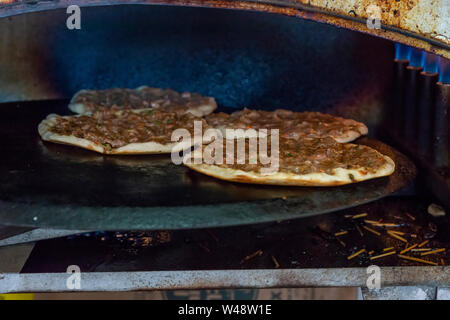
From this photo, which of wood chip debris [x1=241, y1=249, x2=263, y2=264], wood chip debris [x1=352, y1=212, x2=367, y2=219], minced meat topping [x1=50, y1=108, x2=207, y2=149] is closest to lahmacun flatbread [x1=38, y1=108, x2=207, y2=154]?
minced meat topping [x1=50, y1=108, x2=207, y2=149]

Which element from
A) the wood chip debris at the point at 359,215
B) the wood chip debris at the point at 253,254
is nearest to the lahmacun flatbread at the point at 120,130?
the wood chip debris at the point at 253,254

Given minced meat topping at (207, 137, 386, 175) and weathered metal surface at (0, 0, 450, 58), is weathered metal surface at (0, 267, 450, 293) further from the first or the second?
weathered metal surface at (0, 0, 450, 58)

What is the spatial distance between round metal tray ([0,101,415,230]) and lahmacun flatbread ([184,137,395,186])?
1.9 inches

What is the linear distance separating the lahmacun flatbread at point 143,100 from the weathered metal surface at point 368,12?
158cm

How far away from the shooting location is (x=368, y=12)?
3.26 meters

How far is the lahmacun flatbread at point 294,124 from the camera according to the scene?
14.0ft

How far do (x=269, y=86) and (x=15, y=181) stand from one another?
2.68 m

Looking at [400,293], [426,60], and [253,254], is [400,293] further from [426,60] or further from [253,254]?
[426,60]

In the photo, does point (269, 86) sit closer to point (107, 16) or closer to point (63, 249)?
point (107, 16)

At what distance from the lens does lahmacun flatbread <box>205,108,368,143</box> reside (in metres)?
4.28

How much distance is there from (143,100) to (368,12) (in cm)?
241

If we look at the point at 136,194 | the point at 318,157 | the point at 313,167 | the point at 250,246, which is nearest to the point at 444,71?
the point at 318,157

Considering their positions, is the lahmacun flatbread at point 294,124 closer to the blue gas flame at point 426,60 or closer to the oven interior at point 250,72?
the oven interior at point 250,72

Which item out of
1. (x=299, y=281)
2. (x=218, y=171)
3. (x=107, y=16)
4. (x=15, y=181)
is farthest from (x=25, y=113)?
(x=299, y=281)
